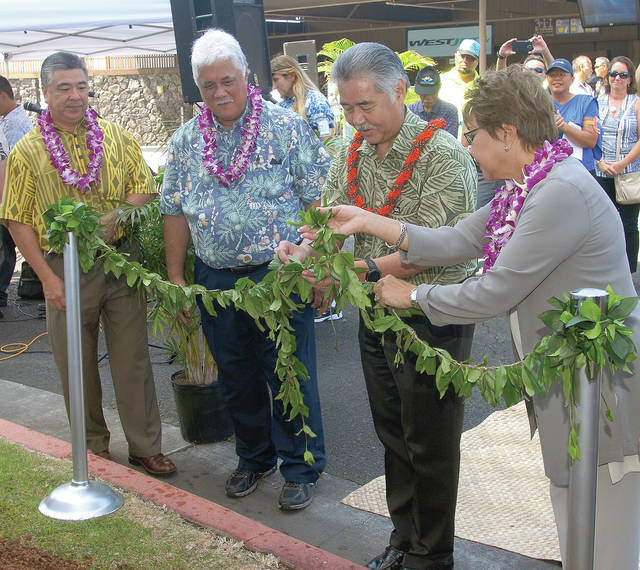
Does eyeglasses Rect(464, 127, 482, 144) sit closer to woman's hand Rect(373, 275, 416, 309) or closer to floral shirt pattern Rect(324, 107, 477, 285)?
floral shirt pattern Rect(324, 107, 477, 285)

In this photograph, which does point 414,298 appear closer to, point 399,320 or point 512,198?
point 399,320

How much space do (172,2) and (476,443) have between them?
4377 mm

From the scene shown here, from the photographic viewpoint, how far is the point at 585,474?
7.64 ft

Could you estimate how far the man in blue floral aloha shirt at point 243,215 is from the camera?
3.85 metres

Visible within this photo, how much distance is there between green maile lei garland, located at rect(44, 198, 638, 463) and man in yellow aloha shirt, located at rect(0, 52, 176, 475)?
221mm

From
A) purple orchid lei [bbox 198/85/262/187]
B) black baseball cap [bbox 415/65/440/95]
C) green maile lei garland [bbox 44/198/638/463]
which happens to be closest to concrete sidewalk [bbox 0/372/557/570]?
green maile lei garland [bbox 44/198/638/463]

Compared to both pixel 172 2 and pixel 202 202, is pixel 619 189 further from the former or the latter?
pixel 202 202

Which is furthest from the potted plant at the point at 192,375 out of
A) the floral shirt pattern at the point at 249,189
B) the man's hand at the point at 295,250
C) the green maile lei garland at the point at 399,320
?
the man's hand at the point at 295,250

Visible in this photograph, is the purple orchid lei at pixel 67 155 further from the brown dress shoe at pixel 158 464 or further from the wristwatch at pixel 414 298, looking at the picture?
the wristwatch at pixel 414 298

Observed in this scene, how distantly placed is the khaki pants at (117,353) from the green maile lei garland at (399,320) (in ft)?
0.76

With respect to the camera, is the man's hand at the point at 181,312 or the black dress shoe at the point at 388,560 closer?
the black dress shoe at the point at 388,560

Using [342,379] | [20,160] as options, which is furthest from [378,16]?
[20,160]

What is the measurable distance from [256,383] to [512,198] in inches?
79.4

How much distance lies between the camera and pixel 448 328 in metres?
3.07
